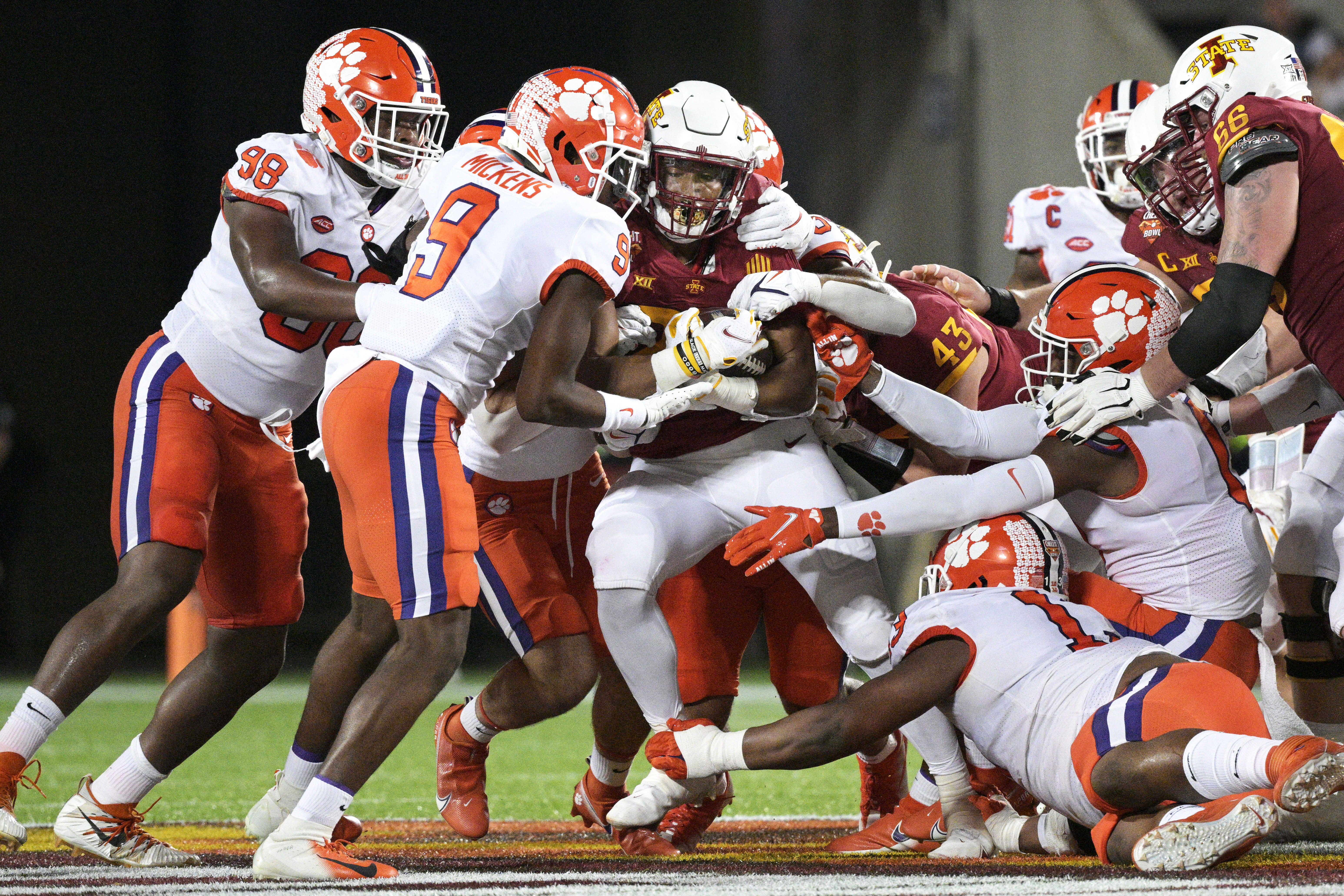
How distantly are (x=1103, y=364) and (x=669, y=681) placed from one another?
1239 mm

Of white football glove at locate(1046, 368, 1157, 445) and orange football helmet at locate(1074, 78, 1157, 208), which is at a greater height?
orange football helmet at locate(1074, 78, 1157, 208)

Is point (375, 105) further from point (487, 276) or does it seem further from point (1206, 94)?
point (1206, 94)

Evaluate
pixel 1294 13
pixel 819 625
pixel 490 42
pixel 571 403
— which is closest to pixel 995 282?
pixel 1294 13

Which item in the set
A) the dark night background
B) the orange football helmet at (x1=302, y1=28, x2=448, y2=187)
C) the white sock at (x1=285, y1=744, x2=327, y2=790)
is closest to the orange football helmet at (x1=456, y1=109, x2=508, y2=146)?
the orange football helmet at (x1=302, y1=28, x2=448, y2=187)

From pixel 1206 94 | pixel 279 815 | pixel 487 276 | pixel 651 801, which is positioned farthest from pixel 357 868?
pixel 1206 94

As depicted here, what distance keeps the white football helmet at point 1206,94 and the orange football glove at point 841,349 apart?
0.83 m

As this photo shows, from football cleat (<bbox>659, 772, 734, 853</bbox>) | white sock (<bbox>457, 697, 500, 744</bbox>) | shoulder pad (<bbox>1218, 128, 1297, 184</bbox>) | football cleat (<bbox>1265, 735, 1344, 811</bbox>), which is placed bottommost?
white sock (<bbox>457, 697, 500, 744</bbox>)

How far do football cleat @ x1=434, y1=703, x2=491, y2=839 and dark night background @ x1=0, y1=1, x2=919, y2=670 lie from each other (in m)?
6.15

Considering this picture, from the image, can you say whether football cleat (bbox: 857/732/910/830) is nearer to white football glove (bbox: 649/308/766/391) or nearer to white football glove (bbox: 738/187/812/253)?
white football glove (bbox: 649/308/766/391)

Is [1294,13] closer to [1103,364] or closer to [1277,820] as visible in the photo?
[1103,364]

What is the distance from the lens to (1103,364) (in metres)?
3.32

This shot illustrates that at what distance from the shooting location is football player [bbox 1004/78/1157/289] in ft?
16.3

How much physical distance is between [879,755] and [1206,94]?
70.4 inches

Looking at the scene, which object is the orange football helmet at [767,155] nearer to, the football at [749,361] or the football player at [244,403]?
the football at [749,361]
